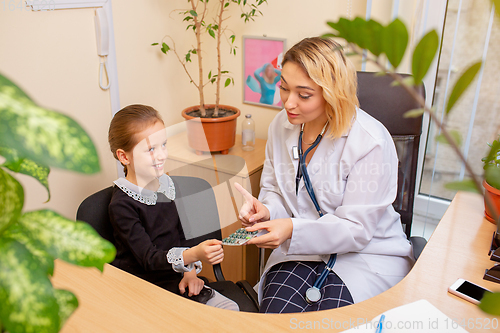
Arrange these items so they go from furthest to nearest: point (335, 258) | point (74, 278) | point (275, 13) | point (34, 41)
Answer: point (275, 13) < point (34, 41) < point (335, 258) < point (74, 278)

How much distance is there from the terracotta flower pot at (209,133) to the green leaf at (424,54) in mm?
1690

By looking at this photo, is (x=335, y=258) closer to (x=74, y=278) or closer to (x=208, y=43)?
(x=74, y=278)

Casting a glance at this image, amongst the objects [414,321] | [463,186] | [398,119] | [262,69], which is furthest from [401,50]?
[262,69]

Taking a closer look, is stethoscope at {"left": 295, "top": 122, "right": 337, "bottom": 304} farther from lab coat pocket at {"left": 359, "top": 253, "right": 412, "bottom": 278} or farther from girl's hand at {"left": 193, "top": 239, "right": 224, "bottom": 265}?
girl's hand at {"left": 193, "top": 239, "right": 224, "bottom": 265}

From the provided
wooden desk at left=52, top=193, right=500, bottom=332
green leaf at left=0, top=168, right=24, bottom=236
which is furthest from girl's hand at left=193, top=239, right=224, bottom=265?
green leaf at left=0, top=168, right=24, bottom=236

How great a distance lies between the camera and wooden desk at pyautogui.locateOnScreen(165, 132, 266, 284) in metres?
1.75

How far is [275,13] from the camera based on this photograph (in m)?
2.13

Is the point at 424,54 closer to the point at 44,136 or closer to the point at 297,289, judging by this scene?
the point at 44,136

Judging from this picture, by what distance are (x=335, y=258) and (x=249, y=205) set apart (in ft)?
1.20

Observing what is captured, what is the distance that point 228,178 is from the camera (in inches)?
73.4

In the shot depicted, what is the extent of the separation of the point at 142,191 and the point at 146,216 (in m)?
0.09

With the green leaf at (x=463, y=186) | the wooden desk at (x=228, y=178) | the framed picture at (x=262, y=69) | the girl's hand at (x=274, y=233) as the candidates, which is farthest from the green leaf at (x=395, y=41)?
the framed picture at (x=262, y=69)

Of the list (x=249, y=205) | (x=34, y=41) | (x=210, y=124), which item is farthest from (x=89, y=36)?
(x=249, y=205)

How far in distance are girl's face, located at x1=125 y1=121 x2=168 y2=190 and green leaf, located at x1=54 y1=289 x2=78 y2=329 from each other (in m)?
1.06
